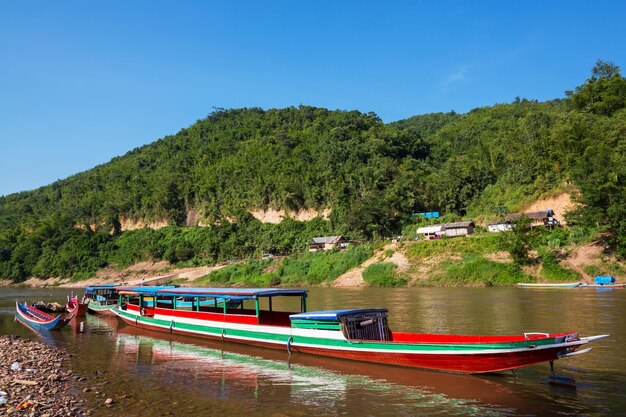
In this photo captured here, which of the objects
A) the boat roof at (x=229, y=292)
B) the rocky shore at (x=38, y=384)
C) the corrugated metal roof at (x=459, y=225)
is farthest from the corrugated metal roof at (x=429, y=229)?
the rocky shore at (x=38, y=384)

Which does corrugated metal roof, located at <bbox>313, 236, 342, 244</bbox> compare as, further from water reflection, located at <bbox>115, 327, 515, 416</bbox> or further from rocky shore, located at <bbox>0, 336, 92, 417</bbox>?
rocky shore, located at <bbox>0, 336, 92, 417</bbox>

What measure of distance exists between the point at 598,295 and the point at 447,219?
4224 cm

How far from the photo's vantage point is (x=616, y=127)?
6631 cm

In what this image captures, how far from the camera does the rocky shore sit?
12.2 m

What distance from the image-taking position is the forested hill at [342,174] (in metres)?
69.5

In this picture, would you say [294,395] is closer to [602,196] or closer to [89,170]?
[602,196]

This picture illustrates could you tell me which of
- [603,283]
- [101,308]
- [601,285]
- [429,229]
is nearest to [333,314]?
[101,308]

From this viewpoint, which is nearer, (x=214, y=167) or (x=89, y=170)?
(x=214, y=167)

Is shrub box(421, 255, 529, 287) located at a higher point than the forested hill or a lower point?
lower

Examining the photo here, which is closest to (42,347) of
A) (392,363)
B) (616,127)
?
(392,363)

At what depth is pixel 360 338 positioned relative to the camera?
58.1 feet

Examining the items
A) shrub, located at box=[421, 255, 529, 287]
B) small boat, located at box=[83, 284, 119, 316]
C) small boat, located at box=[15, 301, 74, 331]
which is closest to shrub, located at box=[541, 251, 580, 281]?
shrub, located at box=[421, 255, 529, 287]

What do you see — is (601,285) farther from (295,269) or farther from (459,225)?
(295,269)

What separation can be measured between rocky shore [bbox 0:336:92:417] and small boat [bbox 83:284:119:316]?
13.9 metres
